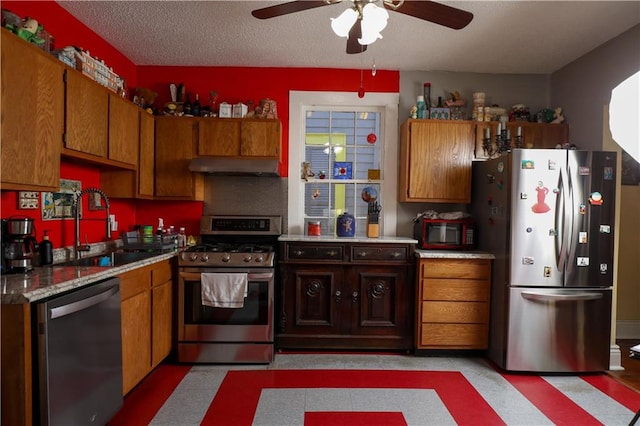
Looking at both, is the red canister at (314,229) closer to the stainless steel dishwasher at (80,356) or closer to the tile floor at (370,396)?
the tile floor at (370,396)

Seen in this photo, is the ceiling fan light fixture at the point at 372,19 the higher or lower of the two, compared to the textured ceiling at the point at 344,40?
lower

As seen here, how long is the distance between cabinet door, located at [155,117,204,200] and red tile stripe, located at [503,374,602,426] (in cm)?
314

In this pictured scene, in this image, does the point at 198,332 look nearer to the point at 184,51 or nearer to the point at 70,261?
the point at 70,261

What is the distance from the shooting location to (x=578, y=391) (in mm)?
2697

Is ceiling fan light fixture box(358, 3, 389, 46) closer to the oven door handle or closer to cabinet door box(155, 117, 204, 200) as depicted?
the oven door handle

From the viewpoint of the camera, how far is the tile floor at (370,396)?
90.4 inches

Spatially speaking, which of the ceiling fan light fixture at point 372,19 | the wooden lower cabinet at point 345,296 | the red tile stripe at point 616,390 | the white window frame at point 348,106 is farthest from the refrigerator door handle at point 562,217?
the ceiling fan light fixture at point 372,19

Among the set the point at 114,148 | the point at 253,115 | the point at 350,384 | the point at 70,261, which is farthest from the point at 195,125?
the point at 350,384

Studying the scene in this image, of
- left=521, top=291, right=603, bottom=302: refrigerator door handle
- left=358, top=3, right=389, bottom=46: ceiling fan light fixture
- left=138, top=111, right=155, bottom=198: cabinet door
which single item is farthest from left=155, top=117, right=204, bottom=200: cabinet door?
left=521, top=291, right=603, bottom=302: refrigerator door handle

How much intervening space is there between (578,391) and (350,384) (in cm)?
160

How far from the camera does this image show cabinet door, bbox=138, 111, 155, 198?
3.29 m

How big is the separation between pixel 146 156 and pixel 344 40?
1986 millimetres

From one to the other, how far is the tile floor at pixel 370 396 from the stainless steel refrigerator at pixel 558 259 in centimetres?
22

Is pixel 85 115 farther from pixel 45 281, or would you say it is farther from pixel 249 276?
pixel 249 276
